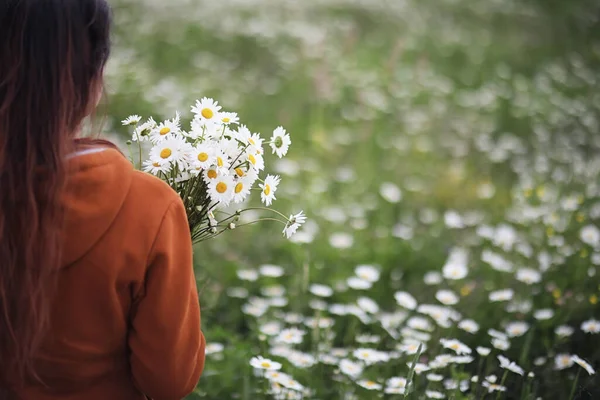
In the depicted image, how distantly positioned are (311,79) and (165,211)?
14.4 ft

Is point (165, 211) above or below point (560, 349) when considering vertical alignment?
above

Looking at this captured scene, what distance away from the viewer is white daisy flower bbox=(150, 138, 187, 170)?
4.39 ft

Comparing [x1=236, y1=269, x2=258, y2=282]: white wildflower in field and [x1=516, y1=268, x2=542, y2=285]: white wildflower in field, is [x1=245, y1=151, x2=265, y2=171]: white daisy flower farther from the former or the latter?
[x1=516, y1=268, x2=542, y2=285]: white wildflower in field

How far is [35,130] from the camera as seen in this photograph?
1.07 metres

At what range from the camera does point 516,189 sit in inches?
151

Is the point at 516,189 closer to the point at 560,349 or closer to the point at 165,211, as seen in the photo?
the point at 560,349

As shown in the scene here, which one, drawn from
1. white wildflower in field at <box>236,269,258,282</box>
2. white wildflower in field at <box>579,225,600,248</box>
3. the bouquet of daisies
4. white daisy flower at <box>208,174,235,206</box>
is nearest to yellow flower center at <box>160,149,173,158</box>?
the bouquet of daisies

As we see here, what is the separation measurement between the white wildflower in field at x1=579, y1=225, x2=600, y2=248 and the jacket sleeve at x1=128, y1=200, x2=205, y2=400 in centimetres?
231

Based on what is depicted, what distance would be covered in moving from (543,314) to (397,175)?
5.63 feet

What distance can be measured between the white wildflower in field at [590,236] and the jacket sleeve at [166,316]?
2308 millimetres

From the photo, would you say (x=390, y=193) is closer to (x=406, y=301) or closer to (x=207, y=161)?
(x=406, y=301)

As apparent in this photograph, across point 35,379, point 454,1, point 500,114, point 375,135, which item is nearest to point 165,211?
point 35,379

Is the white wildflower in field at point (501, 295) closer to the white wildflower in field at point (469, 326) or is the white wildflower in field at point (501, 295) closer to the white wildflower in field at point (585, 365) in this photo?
the white wildflower in field at point (469, 326)

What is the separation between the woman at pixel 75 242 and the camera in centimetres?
107
